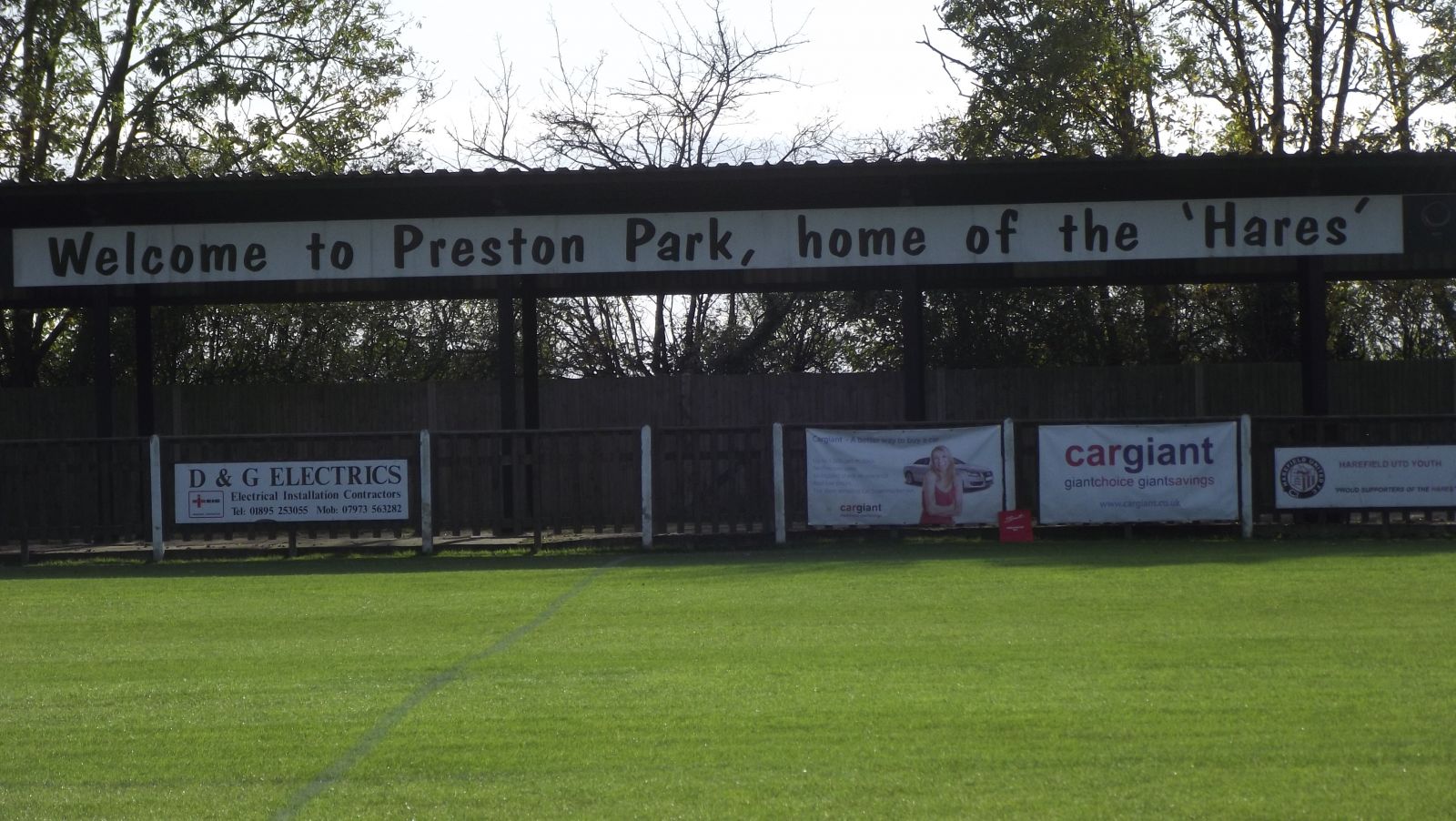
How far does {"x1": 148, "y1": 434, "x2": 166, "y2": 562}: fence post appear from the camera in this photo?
1448cm

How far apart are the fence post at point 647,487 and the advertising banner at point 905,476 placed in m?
1.72

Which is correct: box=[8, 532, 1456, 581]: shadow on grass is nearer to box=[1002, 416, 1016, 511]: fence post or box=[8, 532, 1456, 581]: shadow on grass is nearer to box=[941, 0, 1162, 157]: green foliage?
box=[1002, 416, 1016, 511]: fence post

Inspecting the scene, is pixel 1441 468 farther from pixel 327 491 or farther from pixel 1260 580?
pixel 327 491

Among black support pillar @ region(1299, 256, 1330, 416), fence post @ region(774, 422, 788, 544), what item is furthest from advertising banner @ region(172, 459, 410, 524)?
black support pillar @ region(1299, 256, 1330, 416)

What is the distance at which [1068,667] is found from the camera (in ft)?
23.9

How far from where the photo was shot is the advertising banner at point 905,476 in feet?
47.8

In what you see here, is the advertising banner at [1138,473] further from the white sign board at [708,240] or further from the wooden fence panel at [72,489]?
the wooden fence panel at [72,489]

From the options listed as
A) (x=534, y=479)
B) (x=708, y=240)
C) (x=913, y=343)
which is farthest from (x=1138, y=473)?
(x=534, y=479)

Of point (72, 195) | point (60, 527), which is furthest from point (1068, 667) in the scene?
point (72, 195)

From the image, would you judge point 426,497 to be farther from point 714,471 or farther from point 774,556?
point 774,556

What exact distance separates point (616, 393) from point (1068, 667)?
46.0 feet

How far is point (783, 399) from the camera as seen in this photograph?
20641mm

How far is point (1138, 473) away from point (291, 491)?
9.15 m

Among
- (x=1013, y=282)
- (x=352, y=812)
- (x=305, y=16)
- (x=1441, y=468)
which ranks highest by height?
(x=305, y=16)
